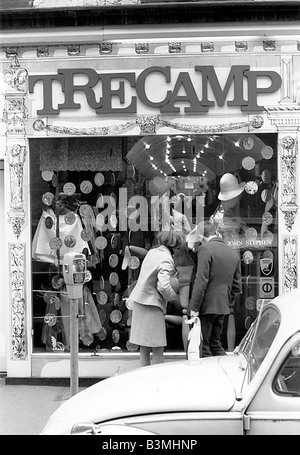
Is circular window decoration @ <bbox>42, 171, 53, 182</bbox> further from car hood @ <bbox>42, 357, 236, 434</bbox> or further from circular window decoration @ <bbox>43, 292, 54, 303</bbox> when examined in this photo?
car hood @ <bbox>42, 357, 236, 434</bbox>

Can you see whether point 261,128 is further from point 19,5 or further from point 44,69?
point 19,5

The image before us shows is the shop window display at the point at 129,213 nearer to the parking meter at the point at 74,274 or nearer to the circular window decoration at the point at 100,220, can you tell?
the circular window decoration at the point at 100,220

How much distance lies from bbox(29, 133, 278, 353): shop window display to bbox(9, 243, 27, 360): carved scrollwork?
161mm

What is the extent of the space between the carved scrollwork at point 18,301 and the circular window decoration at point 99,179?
115 cm

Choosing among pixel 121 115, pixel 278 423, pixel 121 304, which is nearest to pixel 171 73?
pixel 121 115

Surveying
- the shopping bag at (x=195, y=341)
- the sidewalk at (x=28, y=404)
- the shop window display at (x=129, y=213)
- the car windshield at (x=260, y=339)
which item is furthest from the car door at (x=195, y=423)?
the shop window display at (x=129, y=213)

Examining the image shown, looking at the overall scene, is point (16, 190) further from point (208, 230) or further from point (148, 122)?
point (208, 230)

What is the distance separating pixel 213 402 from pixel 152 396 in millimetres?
383

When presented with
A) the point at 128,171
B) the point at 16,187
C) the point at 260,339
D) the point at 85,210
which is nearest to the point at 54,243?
the point at 85,210

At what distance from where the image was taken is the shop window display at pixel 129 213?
8.71 meters

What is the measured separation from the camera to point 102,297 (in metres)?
8.91

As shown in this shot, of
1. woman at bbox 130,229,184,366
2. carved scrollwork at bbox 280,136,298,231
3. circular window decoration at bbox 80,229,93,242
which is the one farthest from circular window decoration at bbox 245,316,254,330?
circular window decoration at bbox 80,229,93,242

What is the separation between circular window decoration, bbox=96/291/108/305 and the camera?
8.90 m

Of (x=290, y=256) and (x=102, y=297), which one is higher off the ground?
(x=290, y=256)
